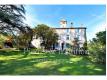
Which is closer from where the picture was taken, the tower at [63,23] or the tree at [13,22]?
the tower at [63,23]

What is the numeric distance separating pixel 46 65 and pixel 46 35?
20.8 inches

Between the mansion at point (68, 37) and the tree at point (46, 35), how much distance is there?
7cm

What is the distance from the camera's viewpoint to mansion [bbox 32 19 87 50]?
496 cm

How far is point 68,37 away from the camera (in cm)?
501

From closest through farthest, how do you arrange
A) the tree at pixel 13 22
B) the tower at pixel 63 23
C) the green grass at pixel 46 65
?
the green grass at pixel 46 65 → the tower at pixel 63 23 → the tree at pixel 13 22

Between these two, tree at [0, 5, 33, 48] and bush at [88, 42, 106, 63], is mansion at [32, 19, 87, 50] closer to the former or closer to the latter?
bush at [88, 42, 106, 63]

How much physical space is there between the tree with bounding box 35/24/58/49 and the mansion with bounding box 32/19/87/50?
2.8 inches

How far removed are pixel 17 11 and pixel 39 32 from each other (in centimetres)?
52

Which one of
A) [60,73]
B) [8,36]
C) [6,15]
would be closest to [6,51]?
[8,36]

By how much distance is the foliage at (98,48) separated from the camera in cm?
480

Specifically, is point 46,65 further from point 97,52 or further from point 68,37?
point 97,52

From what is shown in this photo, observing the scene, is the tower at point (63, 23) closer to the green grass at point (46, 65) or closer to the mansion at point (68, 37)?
the mansion at point (68, 37)

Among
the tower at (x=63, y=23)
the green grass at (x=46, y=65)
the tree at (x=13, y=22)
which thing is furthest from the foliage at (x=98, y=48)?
the tree at (x=13, y=22)

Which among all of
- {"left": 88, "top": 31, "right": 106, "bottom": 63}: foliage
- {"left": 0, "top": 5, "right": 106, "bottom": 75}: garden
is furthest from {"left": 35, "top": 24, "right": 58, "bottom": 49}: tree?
{"left": 88, "top": 31, "right": 106, "bottom": 63}: foliage
